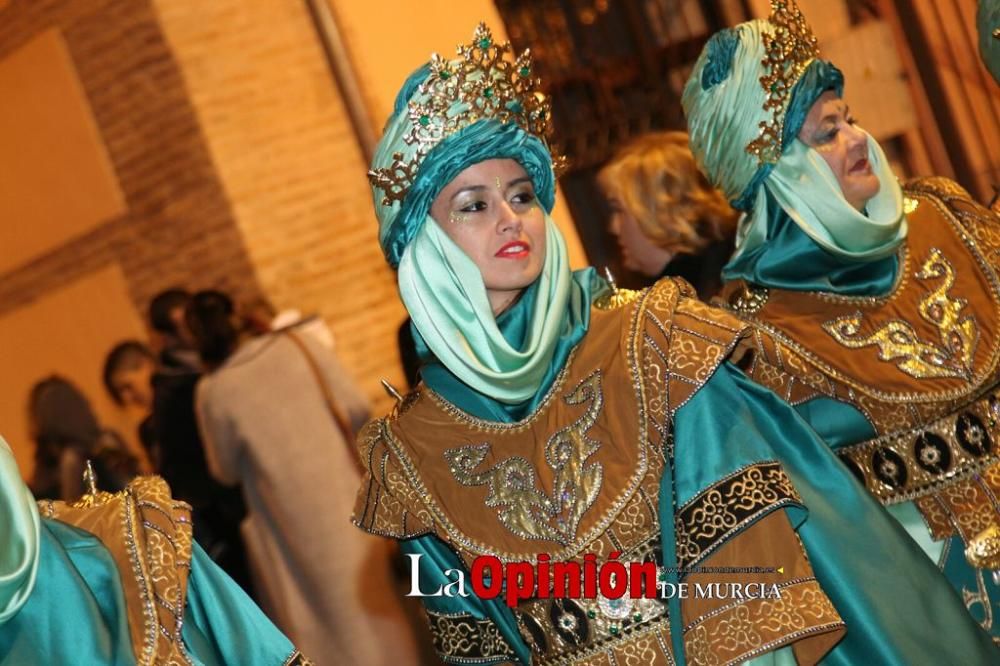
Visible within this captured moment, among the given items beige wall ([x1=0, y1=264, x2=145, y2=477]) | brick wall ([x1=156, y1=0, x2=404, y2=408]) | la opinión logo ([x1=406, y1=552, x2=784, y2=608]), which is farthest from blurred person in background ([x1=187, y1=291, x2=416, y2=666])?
la opinión logo ([x1=406, y1=552, x2=784, y2=608])

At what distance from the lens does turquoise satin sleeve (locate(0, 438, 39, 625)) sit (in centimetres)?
265

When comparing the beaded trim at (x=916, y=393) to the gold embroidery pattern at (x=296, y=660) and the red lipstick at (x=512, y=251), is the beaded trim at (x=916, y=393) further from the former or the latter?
the gold embroidery pattern at (x=296, y=660)

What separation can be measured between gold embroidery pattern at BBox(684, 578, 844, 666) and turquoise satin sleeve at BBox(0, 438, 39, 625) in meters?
1.18

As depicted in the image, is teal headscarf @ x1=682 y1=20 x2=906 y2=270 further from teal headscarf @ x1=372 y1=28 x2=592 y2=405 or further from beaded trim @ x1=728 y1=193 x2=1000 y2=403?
teal headscarf @ x1=372 y1=28 x2=592 y2=405

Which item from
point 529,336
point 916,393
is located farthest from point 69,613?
point 916,393

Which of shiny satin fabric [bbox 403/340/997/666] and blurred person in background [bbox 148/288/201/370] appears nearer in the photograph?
shiny satin fabric [bbox 403/340/997/666]

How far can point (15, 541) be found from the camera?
8.86 ft

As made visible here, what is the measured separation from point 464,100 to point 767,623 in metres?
1.22

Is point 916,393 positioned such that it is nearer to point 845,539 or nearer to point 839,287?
point 839,287

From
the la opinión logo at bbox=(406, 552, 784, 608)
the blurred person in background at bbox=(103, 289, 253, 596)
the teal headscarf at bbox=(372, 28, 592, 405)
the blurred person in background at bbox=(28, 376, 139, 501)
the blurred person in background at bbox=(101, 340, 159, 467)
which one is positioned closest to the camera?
the la opinión logo at bbox=(406, 552, 784, 608)

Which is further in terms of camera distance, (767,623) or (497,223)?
(497,223)

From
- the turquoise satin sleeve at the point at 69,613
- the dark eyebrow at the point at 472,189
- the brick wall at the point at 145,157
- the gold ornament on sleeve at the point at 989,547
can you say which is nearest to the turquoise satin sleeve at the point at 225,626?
the turquoise satin sleeve at the point at 69,613

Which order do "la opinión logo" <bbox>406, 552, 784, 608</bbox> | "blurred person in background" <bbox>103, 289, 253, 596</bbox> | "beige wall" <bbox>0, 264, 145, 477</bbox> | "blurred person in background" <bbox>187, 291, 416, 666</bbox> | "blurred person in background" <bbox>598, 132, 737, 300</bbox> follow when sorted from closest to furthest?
"la opinión logo" <bbox>406, 552, 784, 608</bbox> → "blurred person in background" <bbox>598, 132, 737, 300</bbox> → "blurred person in background" <bbox>187, 291, 416, 666</bbox> → "blurred person in background" <bbox>103, 289, 253, 596</bbox> → "beige wall" <bbox>0, 264, 145, 477</bbox>

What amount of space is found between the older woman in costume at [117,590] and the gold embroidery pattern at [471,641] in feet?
1.10
